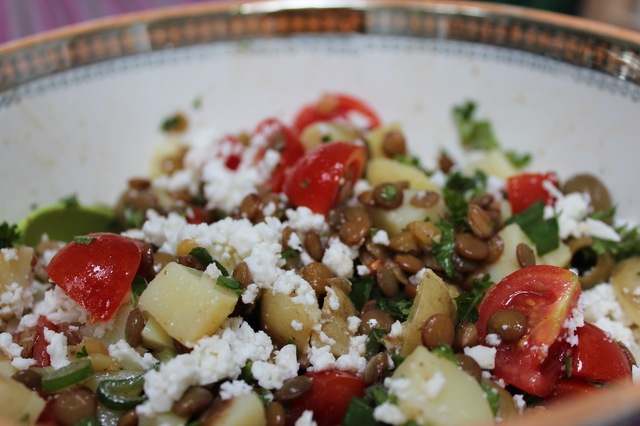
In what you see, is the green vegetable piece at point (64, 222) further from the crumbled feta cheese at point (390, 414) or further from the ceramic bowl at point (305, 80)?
the crumbled feta cheese at point (390, 414)

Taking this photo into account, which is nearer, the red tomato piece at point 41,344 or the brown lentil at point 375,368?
the brown lentil at point 375,368

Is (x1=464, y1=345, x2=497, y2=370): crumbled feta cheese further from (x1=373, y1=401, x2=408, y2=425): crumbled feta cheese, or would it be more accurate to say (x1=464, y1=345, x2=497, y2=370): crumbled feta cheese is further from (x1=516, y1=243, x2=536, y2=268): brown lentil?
(x1=516, y1=243, x2=536, y2=268): brown lentil

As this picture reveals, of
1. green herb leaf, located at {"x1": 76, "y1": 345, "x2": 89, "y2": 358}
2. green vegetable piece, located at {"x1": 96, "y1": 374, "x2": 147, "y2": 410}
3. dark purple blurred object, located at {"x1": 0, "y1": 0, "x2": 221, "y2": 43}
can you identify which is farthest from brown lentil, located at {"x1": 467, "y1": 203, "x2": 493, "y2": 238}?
dark purple blurred object, located at {"x1": 0, "y1": 0, "x2": 221, "y2": 43}

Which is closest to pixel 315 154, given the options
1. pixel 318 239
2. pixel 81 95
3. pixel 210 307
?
pixel 318 239

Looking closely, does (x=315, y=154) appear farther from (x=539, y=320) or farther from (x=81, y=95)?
(x=81, y=95)

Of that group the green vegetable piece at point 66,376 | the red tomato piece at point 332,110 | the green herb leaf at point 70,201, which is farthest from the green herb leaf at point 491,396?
the green herb leaf at point 70,201

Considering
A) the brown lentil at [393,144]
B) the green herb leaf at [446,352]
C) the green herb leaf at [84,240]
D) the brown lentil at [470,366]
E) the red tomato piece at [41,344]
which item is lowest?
the red tomato piece at [41,344]
